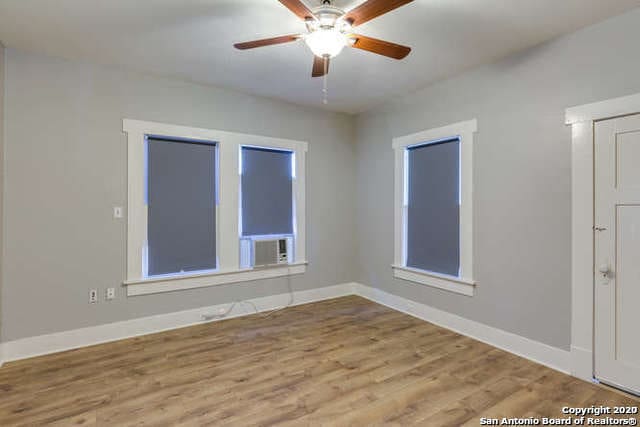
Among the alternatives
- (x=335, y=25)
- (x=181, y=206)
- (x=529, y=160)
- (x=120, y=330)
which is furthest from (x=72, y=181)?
(x=529, y=160)

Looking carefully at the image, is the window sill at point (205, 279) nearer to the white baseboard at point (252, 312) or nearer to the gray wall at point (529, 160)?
the white baseboard at point (252, 312)

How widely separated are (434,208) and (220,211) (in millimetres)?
2534

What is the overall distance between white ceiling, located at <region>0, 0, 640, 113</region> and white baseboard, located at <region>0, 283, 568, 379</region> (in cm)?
257

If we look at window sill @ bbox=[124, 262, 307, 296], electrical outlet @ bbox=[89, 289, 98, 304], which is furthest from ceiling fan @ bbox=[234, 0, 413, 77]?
electrical outlet @ bbox=[89, 289, 98, 304]

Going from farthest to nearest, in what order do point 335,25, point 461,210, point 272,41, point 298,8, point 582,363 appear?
point 461,210, point 582,363, point 272,41, point 335,25, point 298,8

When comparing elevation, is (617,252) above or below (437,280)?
above

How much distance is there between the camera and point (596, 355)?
2459 mm

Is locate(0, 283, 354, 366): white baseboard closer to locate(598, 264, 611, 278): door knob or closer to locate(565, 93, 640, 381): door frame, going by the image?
locate(565, 93, 640, 381): door frame

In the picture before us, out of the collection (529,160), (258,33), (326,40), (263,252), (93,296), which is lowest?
(93,296)

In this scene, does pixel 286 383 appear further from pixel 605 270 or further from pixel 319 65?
pixel 605 270

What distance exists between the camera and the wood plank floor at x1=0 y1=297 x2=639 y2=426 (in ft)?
6.90

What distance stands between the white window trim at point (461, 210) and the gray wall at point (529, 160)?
0.23 ft

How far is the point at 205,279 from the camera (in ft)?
12.4

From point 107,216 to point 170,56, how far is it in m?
1.67
